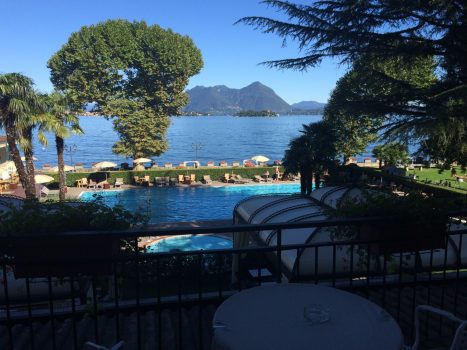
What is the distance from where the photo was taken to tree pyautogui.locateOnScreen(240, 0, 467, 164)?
7.81 metres

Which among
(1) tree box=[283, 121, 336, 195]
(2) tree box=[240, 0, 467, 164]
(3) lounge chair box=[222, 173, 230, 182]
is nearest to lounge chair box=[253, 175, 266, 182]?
(3) lounge chair box=[222, 173, 230, 182]

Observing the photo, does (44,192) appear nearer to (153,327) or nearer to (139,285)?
(153,327)

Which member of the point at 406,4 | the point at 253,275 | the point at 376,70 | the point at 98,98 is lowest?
the point at 253,275

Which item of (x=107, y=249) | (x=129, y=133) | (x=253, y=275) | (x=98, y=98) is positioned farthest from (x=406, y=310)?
(x=98, y=98)

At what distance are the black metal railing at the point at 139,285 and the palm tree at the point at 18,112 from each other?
1599 centimetres

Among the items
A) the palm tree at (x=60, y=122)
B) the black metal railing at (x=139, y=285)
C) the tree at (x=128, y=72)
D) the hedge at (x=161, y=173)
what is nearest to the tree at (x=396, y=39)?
the black metal railing at (x=139, y=285)

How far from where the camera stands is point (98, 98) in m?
45.1

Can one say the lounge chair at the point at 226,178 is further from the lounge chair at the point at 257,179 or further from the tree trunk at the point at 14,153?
the tree trunk at the point at 14,153

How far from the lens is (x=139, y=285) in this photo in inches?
145

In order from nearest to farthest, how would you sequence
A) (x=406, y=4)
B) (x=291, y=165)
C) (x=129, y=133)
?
1. (x=406, y=4)
2. (x=291, y=165)
3. (x=129, y=133)

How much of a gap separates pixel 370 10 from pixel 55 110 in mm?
21542

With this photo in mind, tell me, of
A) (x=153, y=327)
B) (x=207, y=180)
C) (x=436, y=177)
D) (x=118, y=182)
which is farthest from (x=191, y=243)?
(x=436, y=177)

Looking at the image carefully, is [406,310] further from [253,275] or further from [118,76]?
[118,76]

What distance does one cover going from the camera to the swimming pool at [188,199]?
24672 mm
